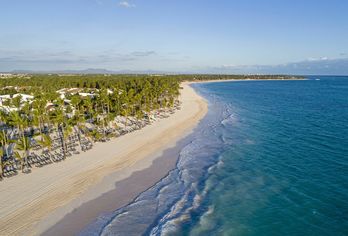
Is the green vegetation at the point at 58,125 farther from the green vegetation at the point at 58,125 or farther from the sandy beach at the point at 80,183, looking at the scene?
the sandy beach at the point at 80,183

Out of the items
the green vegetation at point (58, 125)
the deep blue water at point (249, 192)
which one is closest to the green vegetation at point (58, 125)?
the green vegetation at point (58, 125)

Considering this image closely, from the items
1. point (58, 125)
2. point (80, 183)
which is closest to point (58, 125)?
point (58, 125)

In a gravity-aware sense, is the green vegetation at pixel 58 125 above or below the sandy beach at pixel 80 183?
above

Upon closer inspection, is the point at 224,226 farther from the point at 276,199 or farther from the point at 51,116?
the point at 51,116

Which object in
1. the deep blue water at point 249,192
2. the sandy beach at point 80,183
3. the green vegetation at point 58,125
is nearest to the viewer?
the deep blue water at point 249,192

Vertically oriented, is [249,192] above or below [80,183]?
below

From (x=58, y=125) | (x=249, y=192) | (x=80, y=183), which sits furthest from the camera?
(x=58, y=125)

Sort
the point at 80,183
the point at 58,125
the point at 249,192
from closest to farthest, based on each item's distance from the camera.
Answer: the point at 249,192 → the point at 80,183 → the point at 58,125

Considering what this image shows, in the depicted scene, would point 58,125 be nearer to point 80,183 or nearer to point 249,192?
point 80,183
